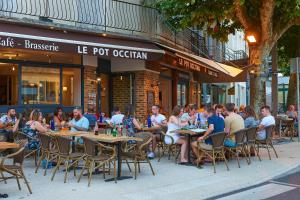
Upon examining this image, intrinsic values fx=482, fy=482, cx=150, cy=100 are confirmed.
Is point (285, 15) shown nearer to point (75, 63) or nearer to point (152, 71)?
point (152, 71)

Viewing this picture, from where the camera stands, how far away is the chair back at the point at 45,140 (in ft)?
31.4

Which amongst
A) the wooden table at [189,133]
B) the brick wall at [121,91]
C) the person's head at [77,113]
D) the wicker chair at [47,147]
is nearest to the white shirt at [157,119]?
the wooden table at [189,133]

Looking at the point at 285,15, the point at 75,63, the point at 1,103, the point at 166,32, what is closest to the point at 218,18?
the point at 285,15

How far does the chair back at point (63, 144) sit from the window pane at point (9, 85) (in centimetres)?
508

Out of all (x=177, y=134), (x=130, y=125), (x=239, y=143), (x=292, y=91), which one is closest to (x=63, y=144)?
(x=177, y=134)

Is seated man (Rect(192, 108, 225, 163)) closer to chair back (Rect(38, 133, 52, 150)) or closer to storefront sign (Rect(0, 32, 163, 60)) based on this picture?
chair back (Rect(38, 133, 52, 150))

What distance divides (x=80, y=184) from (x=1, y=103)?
19.9 ft

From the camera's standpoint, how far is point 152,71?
58.7 feet

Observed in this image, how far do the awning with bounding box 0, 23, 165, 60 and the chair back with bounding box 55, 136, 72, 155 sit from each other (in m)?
3.16

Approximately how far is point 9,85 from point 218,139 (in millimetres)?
6664

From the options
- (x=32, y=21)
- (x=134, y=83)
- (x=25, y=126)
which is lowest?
(x=25, y=126)

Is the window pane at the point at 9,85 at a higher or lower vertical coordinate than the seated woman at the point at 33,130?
higher

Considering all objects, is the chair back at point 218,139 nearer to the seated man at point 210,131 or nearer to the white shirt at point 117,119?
the seated man at point 210,131

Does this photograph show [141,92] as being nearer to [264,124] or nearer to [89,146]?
[264,124]
